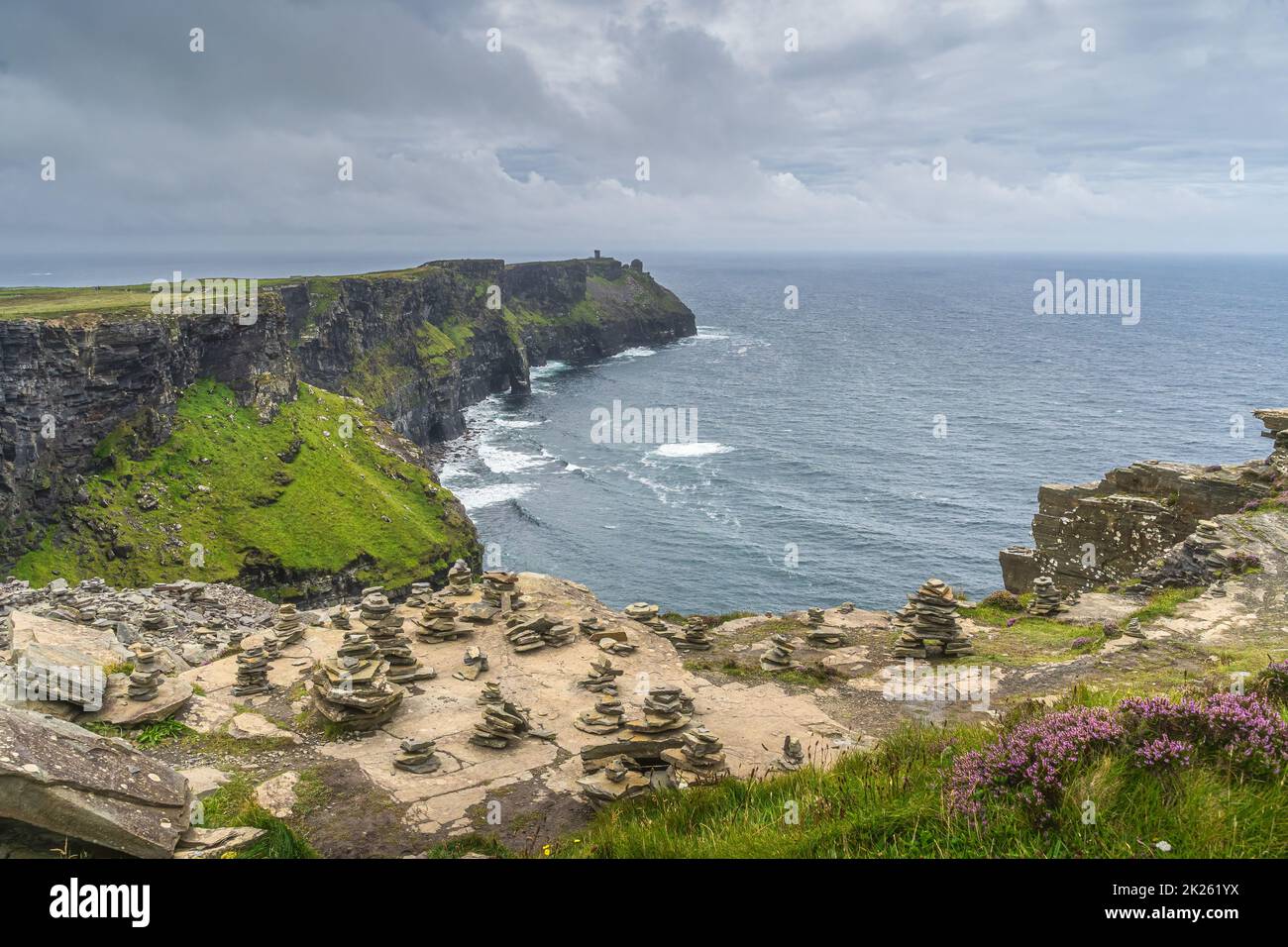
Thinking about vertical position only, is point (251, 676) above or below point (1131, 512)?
below

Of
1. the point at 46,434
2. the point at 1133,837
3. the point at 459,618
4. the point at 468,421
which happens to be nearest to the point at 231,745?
the point at 459,618

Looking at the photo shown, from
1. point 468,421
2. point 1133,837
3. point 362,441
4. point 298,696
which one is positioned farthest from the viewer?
point 468,421

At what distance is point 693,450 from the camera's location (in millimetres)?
136000

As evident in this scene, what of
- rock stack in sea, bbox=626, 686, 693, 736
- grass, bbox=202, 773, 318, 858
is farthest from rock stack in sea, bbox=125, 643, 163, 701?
rock stack in sea, bbox=626, 686, 693, 736

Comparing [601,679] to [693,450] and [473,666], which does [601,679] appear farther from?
[693,450]

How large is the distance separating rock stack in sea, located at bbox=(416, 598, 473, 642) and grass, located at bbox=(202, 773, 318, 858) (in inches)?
457

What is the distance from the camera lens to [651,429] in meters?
153

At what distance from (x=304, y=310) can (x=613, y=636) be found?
131 metres

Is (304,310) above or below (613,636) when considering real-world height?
above

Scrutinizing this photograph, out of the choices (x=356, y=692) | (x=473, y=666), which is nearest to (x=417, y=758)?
(x=356, y=692)

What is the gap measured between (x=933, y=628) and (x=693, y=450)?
106514 mm

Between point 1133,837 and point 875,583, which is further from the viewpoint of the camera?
point 875,583

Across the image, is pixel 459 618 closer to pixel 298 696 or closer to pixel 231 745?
pixel 298 696

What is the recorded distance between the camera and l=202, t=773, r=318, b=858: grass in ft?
45.1
